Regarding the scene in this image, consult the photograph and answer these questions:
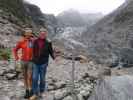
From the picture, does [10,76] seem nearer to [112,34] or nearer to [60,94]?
[60,94]

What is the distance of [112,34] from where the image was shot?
6606 cm

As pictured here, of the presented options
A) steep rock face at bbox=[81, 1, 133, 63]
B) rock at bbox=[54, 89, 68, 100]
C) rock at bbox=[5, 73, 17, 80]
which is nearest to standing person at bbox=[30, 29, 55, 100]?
rock at bbox=[54, 89, 68, 100]

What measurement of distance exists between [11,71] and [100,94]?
3577mm

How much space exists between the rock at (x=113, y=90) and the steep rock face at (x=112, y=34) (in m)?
36.6

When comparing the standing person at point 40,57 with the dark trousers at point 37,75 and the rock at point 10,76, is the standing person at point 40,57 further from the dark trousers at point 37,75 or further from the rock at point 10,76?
the rock at point 10,76

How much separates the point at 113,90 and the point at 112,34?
5470 cm

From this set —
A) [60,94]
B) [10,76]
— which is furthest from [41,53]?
[10,76]

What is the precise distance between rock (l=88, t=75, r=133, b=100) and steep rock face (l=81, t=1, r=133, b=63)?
3660 cm

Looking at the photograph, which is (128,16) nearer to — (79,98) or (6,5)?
(6,5)

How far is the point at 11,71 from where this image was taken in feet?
42.5

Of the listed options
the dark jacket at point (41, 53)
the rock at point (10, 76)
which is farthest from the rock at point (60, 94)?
the rock at point (10, 76)

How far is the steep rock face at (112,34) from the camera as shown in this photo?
57.7 meters

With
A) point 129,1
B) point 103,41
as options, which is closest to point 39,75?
point 103,41

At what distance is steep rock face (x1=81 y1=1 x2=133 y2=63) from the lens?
5773cm
